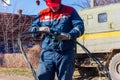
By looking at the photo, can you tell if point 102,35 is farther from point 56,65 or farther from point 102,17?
point 56,65

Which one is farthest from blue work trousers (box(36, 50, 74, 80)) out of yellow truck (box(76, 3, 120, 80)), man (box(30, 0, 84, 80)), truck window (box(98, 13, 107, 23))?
truck window (box(98, 13, 107, 23))

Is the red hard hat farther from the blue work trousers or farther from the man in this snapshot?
the blue work trousers

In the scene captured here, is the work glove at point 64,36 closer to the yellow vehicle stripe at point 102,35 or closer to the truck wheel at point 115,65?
the truck wheel at point 115,65

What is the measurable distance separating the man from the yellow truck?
24.1 feet

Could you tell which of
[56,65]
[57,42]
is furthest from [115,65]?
[57,42]

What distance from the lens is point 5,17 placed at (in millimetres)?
28859

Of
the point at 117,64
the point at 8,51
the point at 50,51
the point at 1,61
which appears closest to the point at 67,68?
the point at 50,51

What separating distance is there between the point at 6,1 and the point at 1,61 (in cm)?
391

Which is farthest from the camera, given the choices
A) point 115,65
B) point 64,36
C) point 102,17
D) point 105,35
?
point 102,17

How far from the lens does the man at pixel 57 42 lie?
18.7ft

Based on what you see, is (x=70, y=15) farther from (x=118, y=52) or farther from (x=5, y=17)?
(x=5, y=17)

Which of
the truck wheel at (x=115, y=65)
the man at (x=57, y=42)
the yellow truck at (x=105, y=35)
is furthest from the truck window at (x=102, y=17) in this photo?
the man at (x=57, y=42)

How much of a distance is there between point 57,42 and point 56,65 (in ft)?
1.07

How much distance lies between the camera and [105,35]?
13.7 metres
